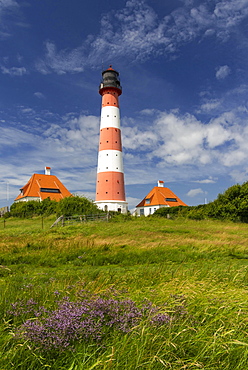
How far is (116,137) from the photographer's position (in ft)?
127

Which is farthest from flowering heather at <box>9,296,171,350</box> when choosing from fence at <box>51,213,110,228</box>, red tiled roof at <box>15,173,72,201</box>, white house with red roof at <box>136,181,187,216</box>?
white house with red roof at <box>136,181,187,216</box>

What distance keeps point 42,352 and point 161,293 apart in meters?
2.07

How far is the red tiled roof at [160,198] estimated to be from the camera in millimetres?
54787

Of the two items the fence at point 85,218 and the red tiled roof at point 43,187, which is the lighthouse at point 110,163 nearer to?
the fence at point 85,218

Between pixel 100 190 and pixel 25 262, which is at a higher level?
pixel 100 190

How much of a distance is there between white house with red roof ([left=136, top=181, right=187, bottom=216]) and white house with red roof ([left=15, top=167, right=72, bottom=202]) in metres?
16.4

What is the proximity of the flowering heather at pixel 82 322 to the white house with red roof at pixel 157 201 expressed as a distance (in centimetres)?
5108

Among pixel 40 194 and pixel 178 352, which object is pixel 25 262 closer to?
pixel 178 352

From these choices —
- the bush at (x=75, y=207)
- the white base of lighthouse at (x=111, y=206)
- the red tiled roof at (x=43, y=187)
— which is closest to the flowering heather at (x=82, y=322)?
the bush at (x=75, y=207)

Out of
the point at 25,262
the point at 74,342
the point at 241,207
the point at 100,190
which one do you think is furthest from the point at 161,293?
the point at 100,190

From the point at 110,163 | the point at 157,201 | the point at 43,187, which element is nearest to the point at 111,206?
the point at 110,163

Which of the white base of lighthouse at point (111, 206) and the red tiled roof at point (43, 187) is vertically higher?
the red tiled roof at point (43, 187)

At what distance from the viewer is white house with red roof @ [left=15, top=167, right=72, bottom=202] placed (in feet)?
158

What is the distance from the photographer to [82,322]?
283cm
